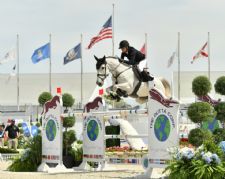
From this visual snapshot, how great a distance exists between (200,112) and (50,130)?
422 cm

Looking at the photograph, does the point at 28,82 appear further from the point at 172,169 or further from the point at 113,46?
the point at 172,169

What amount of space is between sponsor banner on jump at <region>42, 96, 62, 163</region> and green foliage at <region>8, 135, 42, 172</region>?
298 mm

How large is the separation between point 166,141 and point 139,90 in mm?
3750

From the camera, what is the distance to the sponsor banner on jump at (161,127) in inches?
397

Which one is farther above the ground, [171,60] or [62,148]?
[171,60]

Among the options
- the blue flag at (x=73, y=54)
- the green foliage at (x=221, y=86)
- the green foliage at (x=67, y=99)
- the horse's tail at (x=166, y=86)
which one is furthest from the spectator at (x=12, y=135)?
the blue flag at (x=73, y=54)

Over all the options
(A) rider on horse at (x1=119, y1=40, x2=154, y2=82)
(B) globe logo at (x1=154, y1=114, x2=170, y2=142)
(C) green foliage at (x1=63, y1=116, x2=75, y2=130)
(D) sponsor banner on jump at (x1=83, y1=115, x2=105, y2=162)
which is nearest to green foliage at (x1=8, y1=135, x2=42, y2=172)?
(C) green foliage at (x1=63, y1=116, x2=75, y2=130)

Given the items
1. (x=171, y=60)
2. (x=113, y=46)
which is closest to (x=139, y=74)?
(x=113, y=46)

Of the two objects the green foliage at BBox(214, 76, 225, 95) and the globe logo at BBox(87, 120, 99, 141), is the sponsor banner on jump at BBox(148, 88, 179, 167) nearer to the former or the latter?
the green foliage at BBox(214, 76, 225, 95)

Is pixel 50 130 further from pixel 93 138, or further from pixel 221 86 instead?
pixel 221 86

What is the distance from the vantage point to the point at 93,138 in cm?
1309

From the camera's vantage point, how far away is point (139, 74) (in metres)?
13.8

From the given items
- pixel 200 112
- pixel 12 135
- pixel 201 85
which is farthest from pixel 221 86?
pixel 12 135

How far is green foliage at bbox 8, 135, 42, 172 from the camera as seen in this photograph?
13453 millimetres
